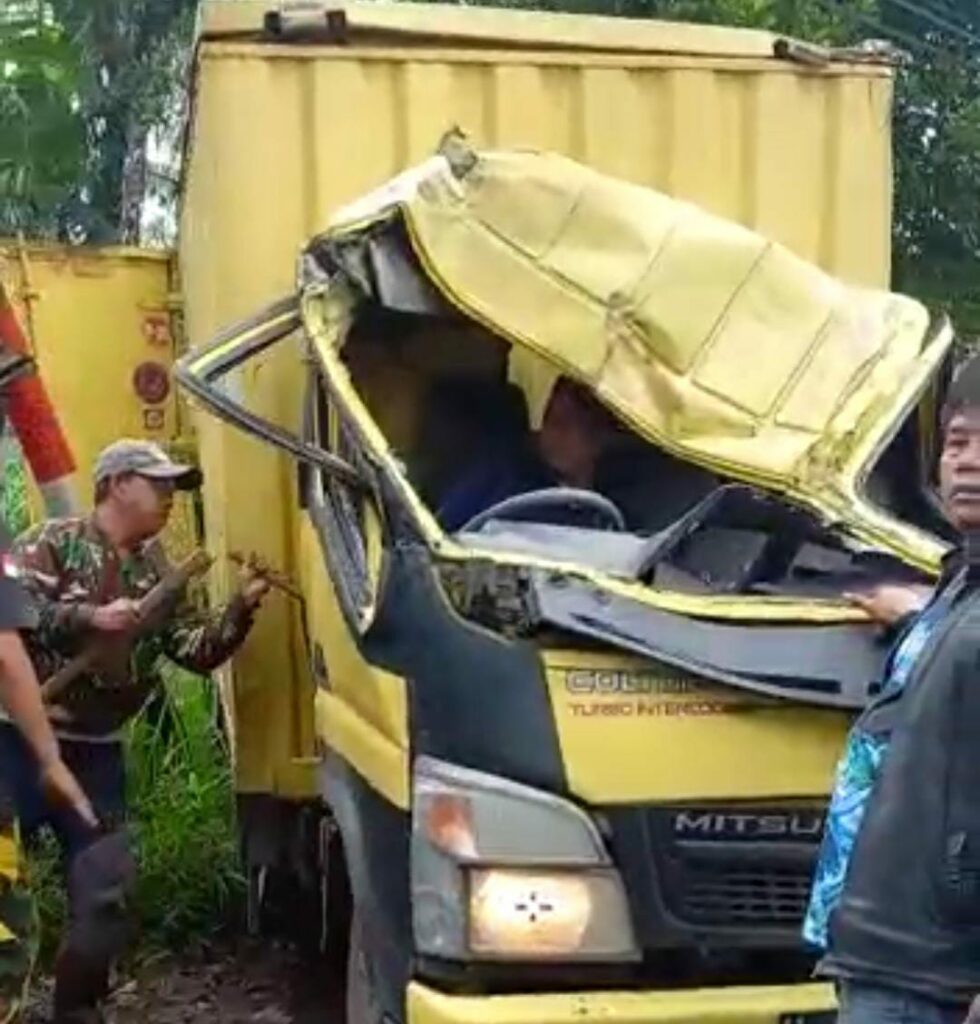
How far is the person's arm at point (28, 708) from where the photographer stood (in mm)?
4684

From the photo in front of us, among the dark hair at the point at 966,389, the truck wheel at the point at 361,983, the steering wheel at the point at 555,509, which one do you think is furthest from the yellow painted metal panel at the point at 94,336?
the dark hair at the point at 966,389

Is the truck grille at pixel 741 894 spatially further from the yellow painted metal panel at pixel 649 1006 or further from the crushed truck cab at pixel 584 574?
the yellow painted metal panel at pixel 649 1006

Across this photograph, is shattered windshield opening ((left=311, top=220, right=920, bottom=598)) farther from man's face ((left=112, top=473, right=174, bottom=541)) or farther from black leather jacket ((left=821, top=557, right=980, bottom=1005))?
black leather jacket ((left=821, top=557, right=980, bottom=1005))

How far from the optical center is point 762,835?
13.7 ft

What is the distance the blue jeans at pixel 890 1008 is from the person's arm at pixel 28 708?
6.68ft

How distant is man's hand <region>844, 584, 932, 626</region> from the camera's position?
4.15m

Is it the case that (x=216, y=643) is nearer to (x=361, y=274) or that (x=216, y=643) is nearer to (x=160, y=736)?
(x=361, y=274)

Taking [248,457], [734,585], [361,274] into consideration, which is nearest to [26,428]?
[248,457]

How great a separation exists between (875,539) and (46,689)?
100 inches

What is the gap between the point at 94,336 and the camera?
8.08m

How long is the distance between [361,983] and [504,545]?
1.08 m

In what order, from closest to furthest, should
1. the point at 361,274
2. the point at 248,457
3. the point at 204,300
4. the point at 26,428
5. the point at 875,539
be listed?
the point at 875,539 < the point at 361,274 < the point at 248,457 < the point at 204,300 < the point at 26,428

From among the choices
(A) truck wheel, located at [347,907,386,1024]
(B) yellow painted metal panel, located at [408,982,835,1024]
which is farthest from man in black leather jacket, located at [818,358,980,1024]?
(A) truck wheel, located at [347,907,386,1024]

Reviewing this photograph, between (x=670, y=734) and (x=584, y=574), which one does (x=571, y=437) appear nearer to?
(x=584, y=574)
